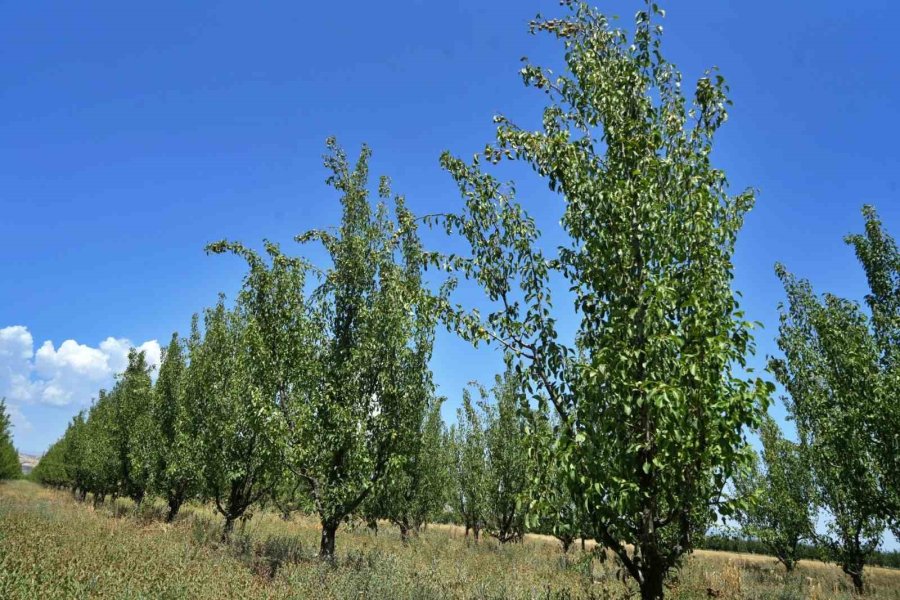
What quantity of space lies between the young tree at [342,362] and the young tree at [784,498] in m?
14.7

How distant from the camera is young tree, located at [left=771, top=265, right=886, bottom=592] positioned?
12.7 meters

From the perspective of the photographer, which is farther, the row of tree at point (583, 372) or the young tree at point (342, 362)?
the young tree at point (342, 362)

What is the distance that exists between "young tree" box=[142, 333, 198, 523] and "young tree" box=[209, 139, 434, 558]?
8.49 meters

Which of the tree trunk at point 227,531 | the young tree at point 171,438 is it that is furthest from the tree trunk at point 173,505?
the tree trunk at point 227,531

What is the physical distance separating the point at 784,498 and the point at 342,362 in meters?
20.2

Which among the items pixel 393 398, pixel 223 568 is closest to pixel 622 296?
pixel 393 398

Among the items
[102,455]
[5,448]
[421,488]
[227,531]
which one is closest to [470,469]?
[421,488]

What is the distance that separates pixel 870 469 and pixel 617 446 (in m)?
14.1

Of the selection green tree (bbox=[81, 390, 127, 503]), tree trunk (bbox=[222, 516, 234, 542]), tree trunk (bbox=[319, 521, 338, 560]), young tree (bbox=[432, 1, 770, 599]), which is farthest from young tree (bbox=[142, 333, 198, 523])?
young tree (bbox=[432, 1, 770, 599])

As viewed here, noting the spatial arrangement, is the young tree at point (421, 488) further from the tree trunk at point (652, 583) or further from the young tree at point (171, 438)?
the tree trunk at point (652, 583)

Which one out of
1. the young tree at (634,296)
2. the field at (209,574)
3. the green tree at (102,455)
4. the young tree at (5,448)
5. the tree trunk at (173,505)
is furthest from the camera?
the young tree at (5,448)

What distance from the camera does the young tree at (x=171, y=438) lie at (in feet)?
60.7

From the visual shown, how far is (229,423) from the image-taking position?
653 inches

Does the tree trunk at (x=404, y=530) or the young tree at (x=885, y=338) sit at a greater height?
the young tree at (x=885, y=338)
